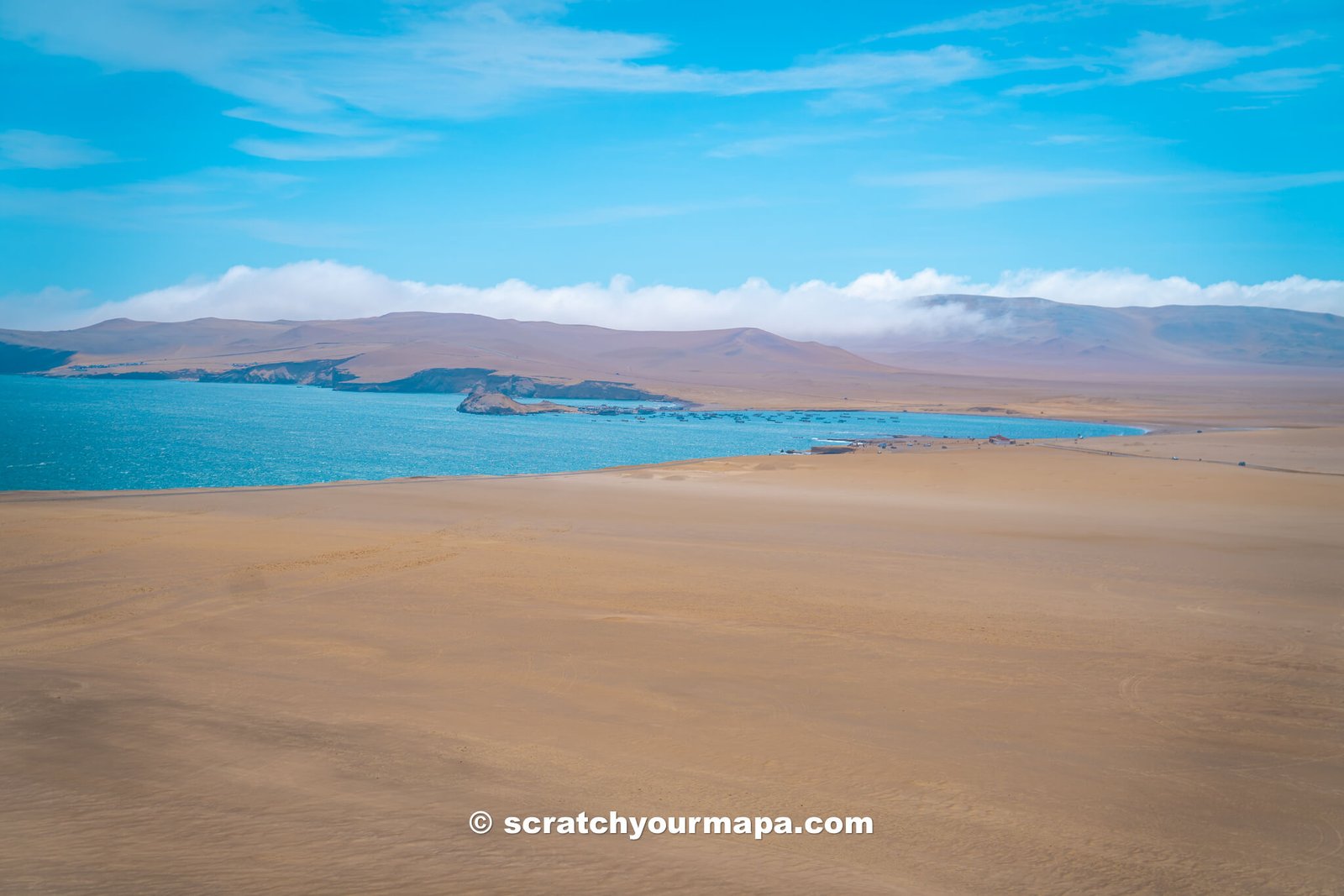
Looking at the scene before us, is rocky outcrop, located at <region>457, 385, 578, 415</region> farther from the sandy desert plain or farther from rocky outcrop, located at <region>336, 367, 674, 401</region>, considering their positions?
the sandy desert plain

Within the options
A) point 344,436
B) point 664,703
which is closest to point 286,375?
point 344,436

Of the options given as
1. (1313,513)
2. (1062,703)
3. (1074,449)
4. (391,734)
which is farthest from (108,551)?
(1074,449)

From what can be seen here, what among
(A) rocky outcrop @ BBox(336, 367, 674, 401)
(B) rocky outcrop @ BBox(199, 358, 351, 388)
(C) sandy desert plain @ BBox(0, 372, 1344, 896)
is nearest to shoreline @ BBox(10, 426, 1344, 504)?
(C) sandy desert plain @ BBox(0, 372, 1344, 896)

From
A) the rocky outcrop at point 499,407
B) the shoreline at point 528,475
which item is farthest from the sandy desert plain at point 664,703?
the rocky outcrop at point 499,407

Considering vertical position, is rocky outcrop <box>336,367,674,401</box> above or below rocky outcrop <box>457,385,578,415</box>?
above

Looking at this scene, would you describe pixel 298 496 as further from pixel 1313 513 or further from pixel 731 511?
pixel 1313 513

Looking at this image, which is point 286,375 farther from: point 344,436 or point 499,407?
point 344,436

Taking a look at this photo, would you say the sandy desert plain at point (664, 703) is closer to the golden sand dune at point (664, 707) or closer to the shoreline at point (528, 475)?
the golden sand dune at point (664, 707)
